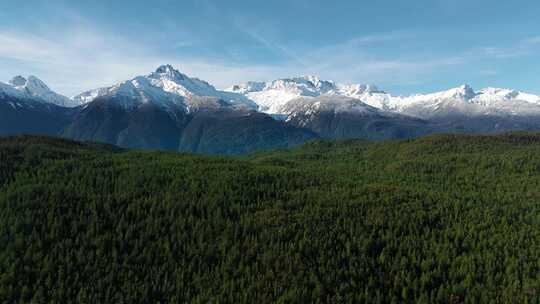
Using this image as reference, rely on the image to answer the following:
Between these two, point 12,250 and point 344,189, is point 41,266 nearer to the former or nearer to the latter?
point 12,250

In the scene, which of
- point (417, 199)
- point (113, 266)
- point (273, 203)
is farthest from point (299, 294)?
point (417, 199)

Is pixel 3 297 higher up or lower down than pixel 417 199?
lower down

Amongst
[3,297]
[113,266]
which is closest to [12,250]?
[3,297]

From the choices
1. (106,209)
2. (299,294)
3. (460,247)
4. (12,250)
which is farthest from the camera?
(106,209)

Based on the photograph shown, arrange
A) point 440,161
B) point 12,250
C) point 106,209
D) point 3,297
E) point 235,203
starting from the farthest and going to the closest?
point 440,161
point 235,203
point 106,209
point 12,250
point 3,297

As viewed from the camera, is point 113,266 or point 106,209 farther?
point 106,209

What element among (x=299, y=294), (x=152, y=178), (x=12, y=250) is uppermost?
(x=152, y=178)
